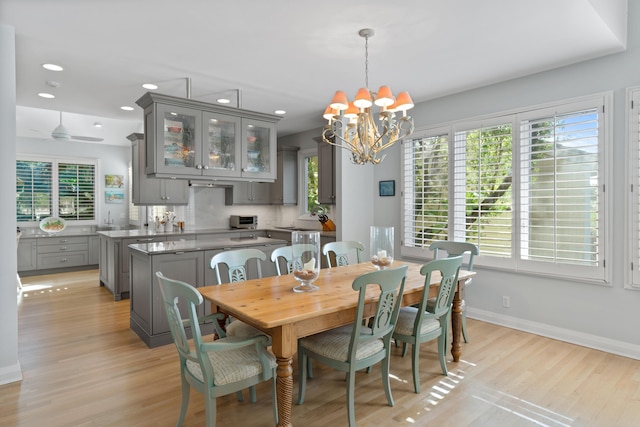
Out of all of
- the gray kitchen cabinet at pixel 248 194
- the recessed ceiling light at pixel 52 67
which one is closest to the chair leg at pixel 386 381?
the recessed ceiling light at pixel 52 67

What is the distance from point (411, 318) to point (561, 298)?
1.90 m

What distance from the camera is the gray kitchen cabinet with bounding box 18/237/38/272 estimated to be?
6.58 metres

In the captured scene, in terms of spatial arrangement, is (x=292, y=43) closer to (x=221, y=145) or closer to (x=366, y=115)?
(x=366, y=115)

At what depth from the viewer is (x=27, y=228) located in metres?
7.00

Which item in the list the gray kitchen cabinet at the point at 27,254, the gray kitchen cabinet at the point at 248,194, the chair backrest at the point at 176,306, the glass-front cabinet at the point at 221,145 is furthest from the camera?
the gray kitchen cabinet at the point at 248,194

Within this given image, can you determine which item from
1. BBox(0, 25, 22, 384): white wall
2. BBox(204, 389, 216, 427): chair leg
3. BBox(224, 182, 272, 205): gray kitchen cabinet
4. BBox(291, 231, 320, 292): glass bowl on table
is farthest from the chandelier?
BBox(224, 182, 272, 205): gray kitchen cabinet

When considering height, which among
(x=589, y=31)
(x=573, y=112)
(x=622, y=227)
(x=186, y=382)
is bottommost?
(x=186, y=382)

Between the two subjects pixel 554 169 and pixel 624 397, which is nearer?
pixel 624 397

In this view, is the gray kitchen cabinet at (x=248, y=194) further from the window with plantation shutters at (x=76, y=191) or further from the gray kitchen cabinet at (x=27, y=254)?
the gray kitchen cabinet at (x=27, y=254)

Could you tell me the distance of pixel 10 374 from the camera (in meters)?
2.74

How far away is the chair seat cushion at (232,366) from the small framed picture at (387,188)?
3504 millimetres

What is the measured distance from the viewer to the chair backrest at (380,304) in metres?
2.05

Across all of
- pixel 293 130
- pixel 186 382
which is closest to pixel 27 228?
pixel 293 130

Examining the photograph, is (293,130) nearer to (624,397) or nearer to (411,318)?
(411,318)
